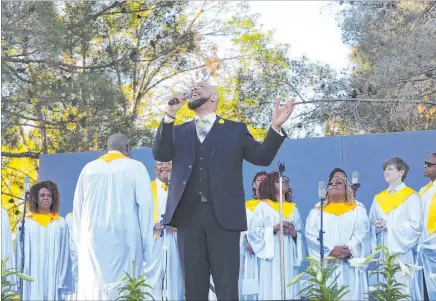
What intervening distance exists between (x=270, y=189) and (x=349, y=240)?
143 centimetres

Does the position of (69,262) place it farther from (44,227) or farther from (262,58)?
(262,58)

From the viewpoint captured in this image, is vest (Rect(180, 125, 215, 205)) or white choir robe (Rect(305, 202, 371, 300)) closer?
vest (Rect(180, 125, 215, 205))

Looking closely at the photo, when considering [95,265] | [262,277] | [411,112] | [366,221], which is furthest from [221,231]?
[411,112]

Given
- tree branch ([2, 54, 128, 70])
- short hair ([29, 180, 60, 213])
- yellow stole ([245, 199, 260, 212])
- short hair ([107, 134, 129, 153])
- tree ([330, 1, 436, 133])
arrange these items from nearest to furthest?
short hair ([107, 134, 129, 153]) < short hair ([29, 180, 60, 213]) < yellow stole ([245, 199, 260, 212]) < tree ([330, 1, 436, 133]) < tree branch ([2, 54, 128, 70])

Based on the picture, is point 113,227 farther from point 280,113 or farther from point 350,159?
point 350,159

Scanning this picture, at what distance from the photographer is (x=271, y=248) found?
34.1 ft

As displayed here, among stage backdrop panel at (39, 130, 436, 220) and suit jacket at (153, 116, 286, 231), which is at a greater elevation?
stage backdrop panel at (39, 130, 436, 220)

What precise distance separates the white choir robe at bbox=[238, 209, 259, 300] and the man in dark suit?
5.21 m

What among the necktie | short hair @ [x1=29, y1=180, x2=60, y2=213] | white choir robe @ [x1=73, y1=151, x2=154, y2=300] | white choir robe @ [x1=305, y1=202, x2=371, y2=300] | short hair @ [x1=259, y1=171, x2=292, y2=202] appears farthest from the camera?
short hair @ [x1=259, y1=171, x2=292, y2=202]

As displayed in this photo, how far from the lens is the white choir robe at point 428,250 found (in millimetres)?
9547

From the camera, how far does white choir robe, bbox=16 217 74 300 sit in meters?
10.4

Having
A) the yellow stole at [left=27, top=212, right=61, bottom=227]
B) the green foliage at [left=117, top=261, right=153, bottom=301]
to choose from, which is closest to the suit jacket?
the green foliage at [left=117, top=261, right=153, bottom=301]

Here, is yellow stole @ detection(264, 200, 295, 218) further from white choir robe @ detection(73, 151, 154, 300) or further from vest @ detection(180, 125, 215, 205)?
vest @ detection(180, 125, 215, 205)

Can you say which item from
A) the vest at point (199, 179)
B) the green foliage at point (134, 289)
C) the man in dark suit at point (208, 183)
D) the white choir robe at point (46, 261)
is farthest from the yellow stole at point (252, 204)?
the vest at point (199, 179)
